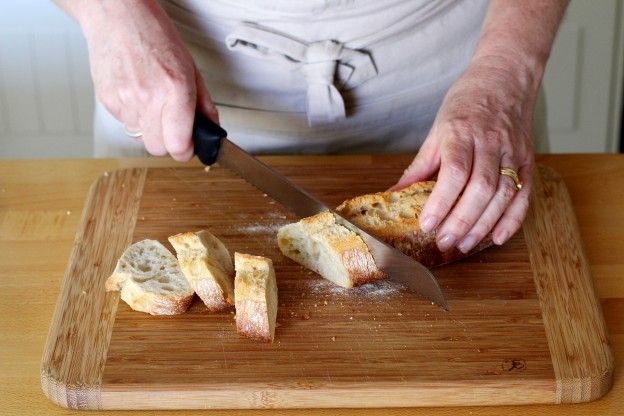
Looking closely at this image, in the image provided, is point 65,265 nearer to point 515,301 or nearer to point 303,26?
point 303,26

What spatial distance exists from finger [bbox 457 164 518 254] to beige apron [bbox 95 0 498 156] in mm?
441

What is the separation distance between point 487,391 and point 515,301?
8.1 inches

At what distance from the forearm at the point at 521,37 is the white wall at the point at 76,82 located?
1307 millimetres

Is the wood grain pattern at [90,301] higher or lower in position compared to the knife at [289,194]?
lower

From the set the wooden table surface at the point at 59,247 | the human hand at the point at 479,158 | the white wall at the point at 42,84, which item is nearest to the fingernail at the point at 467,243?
the human hand at the point at 479,158

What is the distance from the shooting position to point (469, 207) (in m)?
1.52

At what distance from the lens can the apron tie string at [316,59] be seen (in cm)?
180

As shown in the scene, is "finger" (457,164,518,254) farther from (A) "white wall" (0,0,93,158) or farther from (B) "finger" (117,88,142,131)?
(A) "white wall" (0,0,93,158)

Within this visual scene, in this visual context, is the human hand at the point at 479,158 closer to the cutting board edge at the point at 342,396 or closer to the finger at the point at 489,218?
the finger at the point at 489,218

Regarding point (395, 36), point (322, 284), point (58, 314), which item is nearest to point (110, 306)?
point (58, 314)

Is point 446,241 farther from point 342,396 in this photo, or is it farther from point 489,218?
point 342,396

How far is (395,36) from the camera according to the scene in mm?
1861

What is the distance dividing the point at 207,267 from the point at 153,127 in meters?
0.27

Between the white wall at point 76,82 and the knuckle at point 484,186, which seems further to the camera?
the white wall at point 76,82
